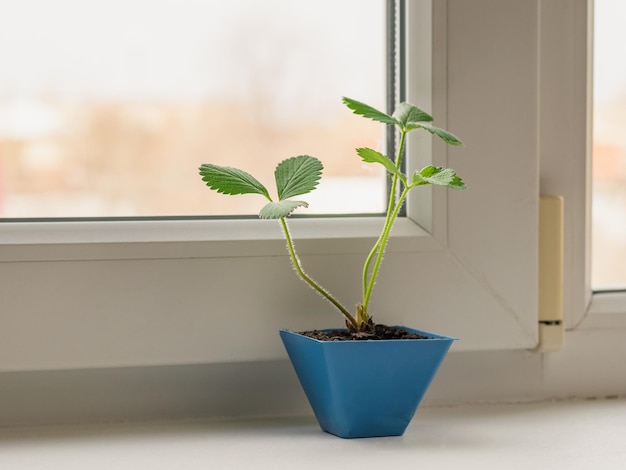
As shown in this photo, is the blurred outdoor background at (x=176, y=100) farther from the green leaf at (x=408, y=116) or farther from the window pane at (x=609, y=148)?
the window pane at (x=609, y=148)

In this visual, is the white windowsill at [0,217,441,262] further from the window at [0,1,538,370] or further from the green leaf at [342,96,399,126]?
the green leaf at [342,96,399,126]

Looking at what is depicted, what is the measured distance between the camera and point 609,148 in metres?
0.91

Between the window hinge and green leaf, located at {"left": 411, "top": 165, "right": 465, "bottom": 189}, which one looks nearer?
green leaf, located at {"left": 411, "top": 165, "right": 465, "bottom": 189}

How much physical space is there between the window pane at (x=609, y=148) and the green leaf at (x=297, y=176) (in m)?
0.35

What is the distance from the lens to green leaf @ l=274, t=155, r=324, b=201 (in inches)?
27.3

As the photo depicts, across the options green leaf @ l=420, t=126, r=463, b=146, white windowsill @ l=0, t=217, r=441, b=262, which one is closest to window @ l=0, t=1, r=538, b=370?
white windowsill @ l=0, t=217, r=441, b=262

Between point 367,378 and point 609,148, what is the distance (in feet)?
1.35

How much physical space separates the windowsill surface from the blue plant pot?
1 centimetres

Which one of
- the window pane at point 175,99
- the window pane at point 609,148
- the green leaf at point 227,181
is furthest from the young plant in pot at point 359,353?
the window pane at point 609,148

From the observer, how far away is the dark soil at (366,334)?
688 millimetres

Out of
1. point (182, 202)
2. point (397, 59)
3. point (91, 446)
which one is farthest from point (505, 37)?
point (91, 446)

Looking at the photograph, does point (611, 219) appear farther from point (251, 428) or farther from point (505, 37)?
point (251, 428)

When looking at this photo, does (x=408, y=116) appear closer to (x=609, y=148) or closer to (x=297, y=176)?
(x=297, y=176)

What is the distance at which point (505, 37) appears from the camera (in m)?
0.82
